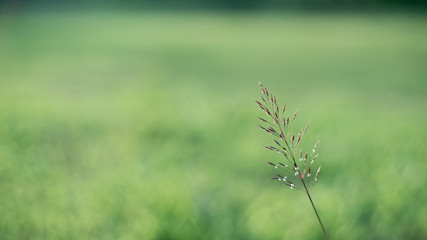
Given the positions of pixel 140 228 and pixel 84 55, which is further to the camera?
pixel 84 55

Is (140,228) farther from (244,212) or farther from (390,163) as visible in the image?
(390,163)

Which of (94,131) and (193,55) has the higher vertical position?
(193,55)

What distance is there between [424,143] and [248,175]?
2.04m

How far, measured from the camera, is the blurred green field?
9.07ft

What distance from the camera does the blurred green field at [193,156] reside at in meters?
2.77

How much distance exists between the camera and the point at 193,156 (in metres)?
4.93

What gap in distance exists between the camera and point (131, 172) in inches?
149

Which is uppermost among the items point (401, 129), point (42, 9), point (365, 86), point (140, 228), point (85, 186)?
point (42, 9)

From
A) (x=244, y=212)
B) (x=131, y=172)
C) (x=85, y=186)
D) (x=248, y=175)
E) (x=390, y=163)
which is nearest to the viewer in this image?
(x=244, y=212)

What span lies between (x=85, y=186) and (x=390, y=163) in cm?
275

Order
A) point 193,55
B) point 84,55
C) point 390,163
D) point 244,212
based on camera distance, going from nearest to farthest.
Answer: point 244,212, point 390,163, point 84,55, point 193,55

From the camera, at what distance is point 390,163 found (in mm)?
4164

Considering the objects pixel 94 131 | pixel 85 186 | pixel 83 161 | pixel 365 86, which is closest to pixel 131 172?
pixel 85 186

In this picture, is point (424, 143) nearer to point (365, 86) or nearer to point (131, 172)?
point (131, 172)
